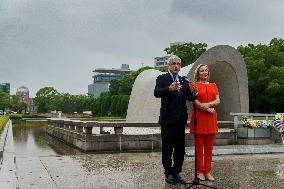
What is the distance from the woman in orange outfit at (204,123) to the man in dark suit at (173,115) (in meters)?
0.25

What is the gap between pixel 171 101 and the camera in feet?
23.6

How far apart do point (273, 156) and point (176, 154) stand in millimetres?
5436

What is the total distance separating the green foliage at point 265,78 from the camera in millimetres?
45312

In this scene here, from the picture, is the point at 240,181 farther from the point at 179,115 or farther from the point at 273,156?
the point at 273,156

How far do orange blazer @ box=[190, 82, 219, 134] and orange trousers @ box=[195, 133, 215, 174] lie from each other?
0.13m

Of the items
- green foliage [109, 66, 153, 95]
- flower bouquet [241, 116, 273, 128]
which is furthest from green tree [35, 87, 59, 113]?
flower bouquet [241, 116, 273, 128]

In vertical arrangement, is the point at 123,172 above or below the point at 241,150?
below

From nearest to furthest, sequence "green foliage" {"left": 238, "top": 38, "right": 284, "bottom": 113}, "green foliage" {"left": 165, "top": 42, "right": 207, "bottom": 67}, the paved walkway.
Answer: the paved walkway < "green foliage" {"left": 238, "top": 38, "right": 284, "bottom": 113} < "green foliage" {"left": 165, "top": 42, "right": 207, "bottom": 67}

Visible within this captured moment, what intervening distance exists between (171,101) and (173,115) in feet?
0.81

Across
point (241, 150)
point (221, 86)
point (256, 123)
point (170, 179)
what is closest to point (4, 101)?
point (221, 86)

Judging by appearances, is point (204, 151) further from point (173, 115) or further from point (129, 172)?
point (129, 172)

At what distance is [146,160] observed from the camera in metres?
10.4

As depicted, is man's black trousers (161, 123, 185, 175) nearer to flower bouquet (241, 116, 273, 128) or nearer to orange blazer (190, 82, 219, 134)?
orange blazer (190, 82, 219, 134)

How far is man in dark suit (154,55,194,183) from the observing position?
7.14 meters
